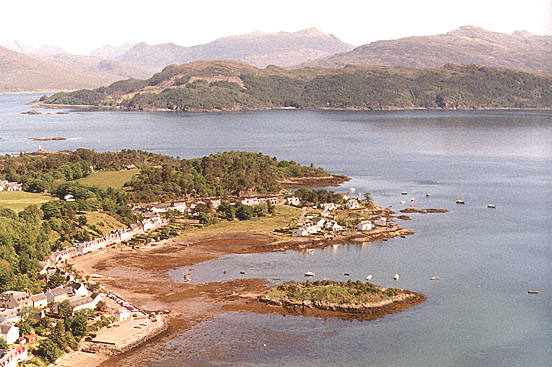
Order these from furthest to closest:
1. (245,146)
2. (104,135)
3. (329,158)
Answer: (104,135) < (245,146) < (329,158)

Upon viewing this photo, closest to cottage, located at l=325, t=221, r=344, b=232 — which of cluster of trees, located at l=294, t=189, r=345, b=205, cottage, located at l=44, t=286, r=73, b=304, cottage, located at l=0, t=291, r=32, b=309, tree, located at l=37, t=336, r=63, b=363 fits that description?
cluster of trees, located at l=294, t=189, r=345, b=205

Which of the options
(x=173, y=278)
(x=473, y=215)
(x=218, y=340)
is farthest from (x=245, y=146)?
(x=218, y=340)

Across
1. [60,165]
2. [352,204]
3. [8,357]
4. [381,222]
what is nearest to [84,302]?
[8,357]

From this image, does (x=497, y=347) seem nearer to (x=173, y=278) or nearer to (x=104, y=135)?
(x=173, y=278)

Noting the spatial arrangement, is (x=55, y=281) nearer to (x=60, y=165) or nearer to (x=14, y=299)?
(x=14, y=299)

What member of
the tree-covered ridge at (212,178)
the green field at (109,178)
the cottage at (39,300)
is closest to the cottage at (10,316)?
the cottage at (39,300)

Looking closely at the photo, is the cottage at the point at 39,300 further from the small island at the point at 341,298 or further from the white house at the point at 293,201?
the white house at the point at 293,201
